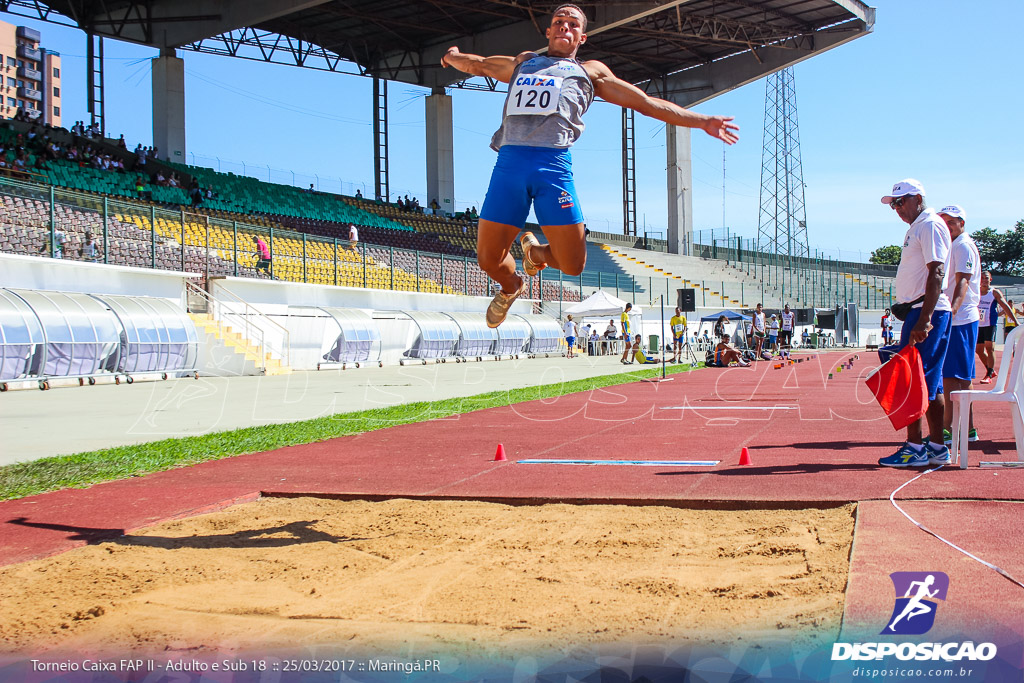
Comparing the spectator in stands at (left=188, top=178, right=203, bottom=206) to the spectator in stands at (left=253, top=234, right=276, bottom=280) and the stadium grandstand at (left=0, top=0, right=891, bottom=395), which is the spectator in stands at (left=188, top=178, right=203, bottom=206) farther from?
the spectator in stands at (left=253, top=234, right=276, bottom=280)

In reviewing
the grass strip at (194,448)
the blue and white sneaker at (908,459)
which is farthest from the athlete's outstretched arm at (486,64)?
the grass strip at (194,448)

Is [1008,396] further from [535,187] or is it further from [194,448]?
[194,448]

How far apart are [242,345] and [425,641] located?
918 inches

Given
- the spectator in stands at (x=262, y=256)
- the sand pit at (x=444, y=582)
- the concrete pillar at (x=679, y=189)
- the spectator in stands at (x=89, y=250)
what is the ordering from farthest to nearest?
the concrete pillar at (x=679, y=189) < the spectator in stands at (x=262, y=256) < the spectator in stands at (x=89, y=250) < the sand pit at (x=444, y=582)

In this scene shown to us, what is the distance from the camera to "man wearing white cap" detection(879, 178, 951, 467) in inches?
261

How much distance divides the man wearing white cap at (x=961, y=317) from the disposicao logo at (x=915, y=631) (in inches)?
170

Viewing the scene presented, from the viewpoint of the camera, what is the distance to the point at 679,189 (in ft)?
196

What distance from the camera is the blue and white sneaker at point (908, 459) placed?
22.3 feet

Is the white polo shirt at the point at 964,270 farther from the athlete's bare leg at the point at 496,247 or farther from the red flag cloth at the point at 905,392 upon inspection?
the athlete's bare leg at the point at 496,247

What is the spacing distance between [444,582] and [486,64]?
12.2 feet

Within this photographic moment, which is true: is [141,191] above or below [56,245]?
above

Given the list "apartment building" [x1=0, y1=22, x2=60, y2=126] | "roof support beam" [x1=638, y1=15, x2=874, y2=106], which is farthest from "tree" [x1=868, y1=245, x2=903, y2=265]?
"apartment building" [x1=0, y1=22, x2=60, y2=126]

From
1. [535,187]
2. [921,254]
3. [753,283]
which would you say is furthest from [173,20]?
[921,254]

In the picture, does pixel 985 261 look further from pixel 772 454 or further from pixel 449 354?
pixel 772 454
